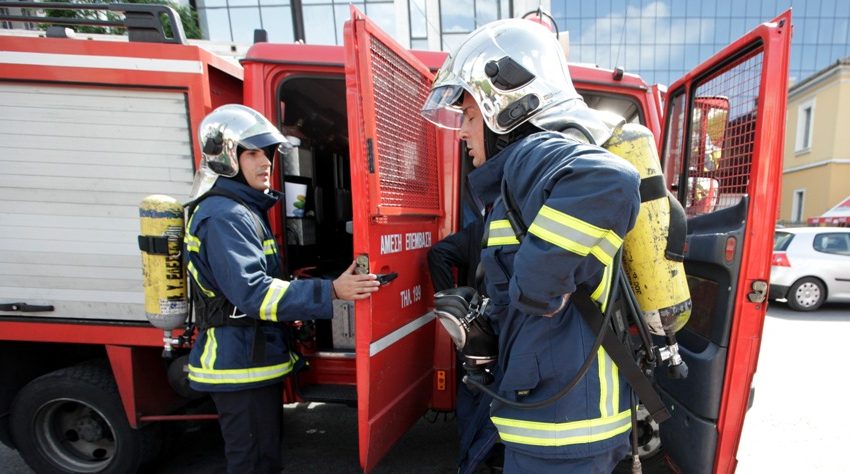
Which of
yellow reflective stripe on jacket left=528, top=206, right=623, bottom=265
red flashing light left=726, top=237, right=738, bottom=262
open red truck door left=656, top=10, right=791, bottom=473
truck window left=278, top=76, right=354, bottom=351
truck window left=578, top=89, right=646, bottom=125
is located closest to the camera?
yellow reflective stripe on jacket left=528, top=206, right=623, bottom=265

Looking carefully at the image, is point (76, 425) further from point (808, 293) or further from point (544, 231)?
point (808, 293)

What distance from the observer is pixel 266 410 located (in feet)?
6.35

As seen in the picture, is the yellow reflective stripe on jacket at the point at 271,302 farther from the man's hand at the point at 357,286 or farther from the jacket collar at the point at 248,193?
the jacket collar at the point at 248,193

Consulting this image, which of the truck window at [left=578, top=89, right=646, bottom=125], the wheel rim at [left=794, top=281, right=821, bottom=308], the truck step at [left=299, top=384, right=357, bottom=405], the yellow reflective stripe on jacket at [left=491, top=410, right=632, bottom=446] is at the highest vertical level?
the truck window at [left=578, top=89, right=646, bottom=125]

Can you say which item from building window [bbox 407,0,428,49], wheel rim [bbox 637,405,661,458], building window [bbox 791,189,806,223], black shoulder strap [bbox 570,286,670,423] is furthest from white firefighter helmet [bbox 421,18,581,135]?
building window [bbox 791,189,806,223]

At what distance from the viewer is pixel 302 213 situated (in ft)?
9.23

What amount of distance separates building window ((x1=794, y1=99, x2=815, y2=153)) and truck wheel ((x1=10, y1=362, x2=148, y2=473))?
76.6ft

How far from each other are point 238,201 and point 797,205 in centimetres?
2401

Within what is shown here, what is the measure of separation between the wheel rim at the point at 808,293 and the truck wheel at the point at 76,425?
901 cm

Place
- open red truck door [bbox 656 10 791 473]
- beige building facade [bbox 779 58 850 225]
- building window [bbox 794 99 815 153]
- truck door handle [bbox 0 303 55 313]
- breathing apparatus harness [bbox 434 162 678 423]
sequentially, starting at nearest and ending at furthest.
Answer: breathing apparatus harness [bbox 434 162 678 423] < open red truck door [bbox 656 10 791 473] < truck door handle [bbox 0 303 55 313] < beige building facade [bbox 779 58 850 225] < building window [bbox 794 99 815 153]

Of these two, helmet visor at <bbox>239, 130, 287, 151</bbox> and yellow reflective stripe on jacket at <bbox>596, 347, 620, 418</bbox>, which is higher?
helmet visor at <bbox>239, 130, 287, 151</bbox>

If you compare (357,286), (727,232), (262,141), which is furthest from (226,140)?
(727,232)

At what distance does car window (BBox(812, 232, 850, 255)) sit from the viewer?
6.89 meters

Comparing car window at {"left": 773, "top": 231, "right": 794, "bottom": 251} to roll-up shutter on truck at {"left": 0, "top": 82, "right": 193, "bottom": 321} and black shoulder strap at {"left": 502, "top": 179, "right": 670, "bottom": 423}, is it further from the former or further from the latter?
roll-up shutter on truck at {"left": 0, "top": 82, "right": 193, "bottom": 321}
